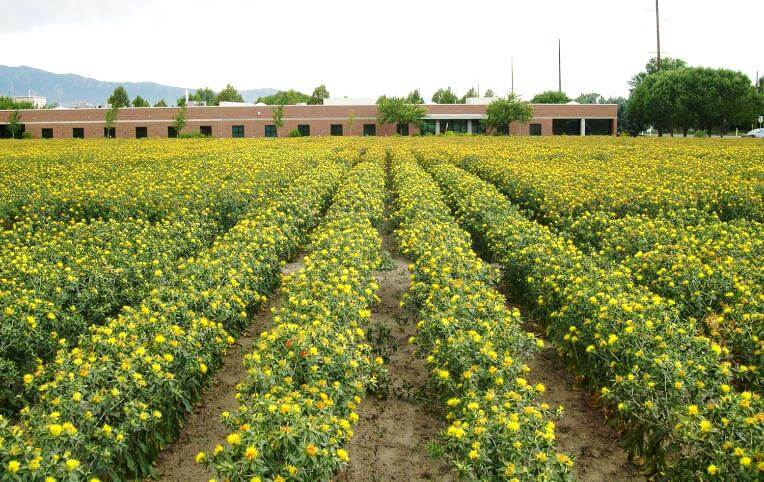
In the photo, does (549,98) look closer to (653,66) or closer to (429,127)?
(653,66)

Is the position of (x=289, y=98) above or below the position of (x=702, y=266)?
above

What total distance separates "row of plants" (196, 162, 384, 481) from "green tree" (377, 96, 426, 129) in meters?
47.2

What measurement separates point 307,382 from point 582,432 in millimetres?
2192

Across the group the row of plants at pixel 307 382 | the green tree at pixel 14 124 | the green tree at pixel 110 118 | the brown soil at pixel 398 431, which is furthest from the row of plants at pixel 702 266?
the green tree at pixel 14 124

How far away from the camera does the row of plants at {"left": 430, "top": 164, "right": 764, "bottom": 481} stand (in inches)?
136

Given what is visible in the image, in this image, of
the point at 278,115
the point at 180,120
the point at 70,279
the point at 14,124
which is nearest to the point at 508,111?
the point at 278,115

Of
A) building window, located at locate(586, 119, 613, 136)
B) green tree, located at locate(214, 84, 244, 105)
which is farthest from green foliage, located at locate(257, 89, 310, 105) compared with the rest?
building window, located at locate(586, 119, 613, 136)

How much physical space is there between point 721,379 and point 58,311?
5.22 m

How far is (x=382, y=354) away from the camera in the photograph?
5.98 metres

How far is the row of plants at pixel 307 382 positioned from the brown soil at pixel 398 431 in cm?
30

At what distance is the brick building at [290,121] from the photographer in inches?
2196

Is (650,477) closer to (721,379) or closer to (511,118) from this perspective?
(721,379)

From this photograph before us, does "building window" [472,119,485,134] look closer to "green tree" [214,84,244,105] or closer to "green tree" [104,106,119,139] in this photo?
"green tree" [104,106,119,139]

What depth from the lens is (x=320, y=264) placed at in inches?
253
